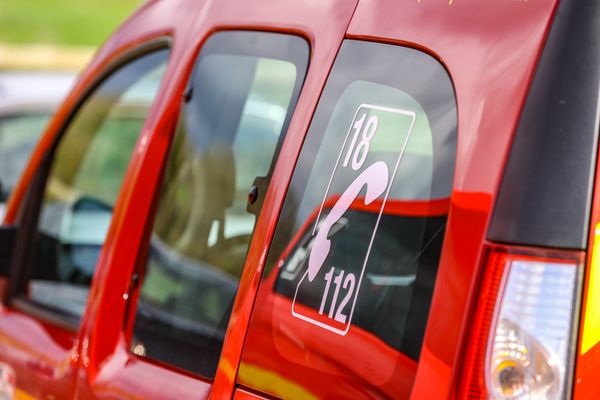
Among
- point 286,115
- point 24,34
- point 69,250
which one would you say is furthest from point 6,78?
point 24,34

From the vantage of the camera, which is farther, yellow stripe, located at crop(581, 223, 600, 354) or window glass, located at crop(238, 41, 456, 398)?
window glass, located at crop(238, 41, 456, 398)

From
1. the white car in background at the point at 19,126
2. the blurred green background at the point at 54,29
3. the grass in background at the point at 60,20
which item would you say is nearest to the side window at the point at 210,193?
the white car in background at the point at 19,126

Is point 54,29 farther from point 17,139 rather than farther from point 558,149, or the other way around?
point 558,149

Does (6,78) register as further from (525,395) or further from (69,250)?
(525,395)

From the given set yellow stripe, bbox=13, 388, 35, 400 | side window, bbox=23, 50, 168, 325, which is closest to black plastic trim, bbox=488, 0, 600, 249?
side window, bbox=23, 50, 168, 325

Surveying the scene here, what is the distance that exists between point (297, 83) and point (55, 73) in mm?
5776

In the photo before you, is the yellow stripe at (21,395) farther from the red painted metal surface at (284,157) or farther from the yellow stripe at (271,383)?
the yellow stripe at (271,383)

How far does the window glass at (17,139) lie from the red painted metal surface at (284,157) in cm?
244

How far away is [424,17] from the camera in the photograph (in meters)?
1.94

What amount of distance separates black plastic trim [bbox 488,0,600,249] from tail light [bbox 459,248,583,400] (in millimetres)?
38

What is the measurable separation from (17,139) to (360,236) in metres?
4.31

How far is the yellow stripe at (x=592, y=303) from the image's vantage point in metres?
1.65

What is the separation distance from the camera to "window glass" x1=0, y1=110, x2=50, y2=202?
19.0 ft

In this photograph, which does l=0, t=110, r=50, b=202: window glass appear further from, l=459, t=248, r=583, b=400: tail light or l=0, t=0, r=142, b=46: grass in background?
l=0, t=0, r=142, b=46: grass in background
